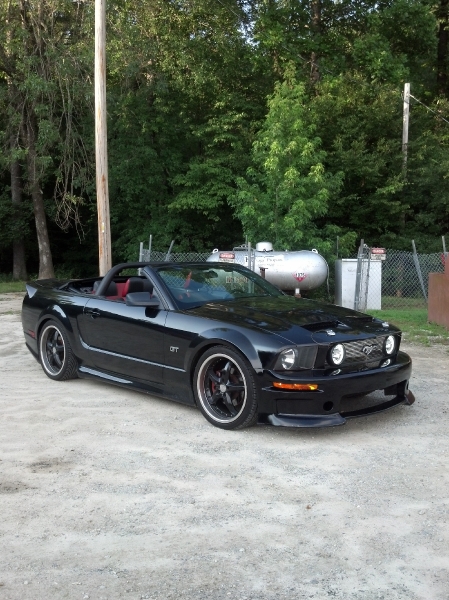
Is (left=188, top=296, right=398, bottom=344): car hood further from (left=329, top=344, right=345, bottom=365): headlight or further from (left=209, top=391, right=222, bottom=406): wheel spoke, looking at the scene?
(left=209, top=391, right=222, bottom=406): wheel spoke

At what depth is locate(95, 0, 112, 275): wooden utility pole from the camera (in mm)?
13820

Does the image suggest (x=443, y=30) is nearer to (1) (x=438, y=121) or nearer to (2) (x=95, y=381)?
(1) (x=438, y=121)

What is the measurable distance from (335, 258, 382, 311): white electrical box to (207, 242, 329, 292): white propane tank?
0.52 metres

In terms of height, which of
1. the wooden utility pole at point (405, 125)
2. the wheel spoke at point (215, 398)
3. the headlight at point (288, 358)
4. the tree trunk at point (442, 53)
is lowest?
the wheel spoke at point (215, 398)

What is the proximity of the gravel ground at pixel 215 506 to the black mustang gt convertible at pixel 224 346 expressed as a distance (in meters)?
0.27

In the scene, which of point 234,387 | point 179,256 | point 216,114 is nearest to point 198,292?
point 234,387

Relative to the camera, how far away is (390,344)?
6215mm

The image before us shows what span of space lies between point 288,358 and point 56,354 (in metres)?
3.28

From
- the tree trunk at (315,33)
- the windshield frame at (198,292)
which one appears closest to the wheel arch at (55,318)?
the windshield frame at (198,292)

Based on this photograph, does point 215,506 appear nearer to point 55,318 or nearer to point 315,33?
point 55,318

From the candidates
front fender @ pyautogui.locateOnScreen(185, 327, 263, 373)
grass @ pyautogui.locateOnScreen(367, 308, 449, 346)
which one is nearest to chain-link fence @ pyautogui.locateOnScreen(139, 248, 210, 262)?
grass @ pyautogui.locateOnScreen(367, 308, 449, 346)

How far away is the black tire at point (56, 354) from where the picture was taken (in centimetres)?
769

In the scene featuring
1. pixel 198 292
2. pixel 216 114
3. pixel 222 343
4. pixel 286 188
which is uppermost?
pixel 216 114

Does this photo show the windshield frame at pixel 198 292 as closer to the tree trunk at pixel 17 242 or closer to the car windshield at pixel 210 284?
the car windshield at pixel 210 284
